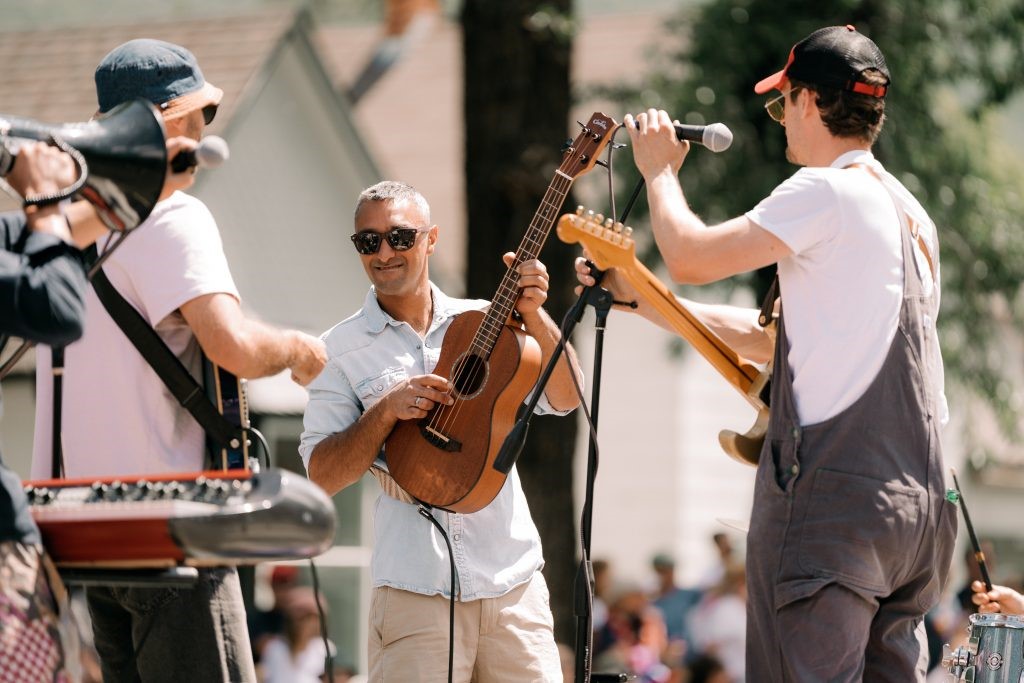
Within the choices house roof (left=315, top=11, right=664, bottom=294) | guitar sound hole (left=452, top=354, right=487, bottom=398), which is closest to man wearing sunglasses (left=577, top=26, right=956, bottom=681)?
guitar sound hole (left=452, top=354, right=487, bottom=398)

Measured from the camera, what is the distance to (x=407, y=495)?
4613 mm

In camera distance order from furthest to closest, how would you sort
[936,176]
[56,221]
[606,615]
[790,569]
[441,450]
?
1. [606,615]
2. [936,176]
3. [441,450]
4. [790,569]
5. [56,221]

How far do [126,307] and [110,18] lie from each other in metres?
11.7

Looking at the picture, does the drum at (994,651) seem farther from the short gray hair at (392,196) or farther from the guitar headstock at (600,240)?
the short gray hair at (392,196)

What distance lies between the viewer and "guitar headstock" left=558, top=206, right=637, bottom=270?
4141mm

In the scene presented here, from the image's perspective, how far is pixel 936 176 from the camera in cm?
1141

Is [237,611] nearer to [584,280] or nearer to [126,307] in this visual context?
[126,307]

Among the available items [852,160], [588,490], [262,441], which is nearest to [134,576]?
[262,441]

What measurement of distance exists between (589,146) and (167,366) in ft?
4.77

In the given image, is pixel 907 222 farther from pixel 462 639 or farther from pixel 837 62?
pixel 462 639

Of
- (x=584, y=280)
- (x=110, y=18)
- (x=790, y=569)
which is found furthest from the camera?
(x=110, y=18)

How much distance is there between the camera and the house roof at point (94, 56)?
12.2 m

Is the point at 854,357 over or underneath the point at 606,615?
over

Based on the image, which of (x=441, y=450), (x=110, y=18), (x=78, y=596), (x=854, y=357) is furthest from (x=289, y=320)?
(x=854, y=357)
